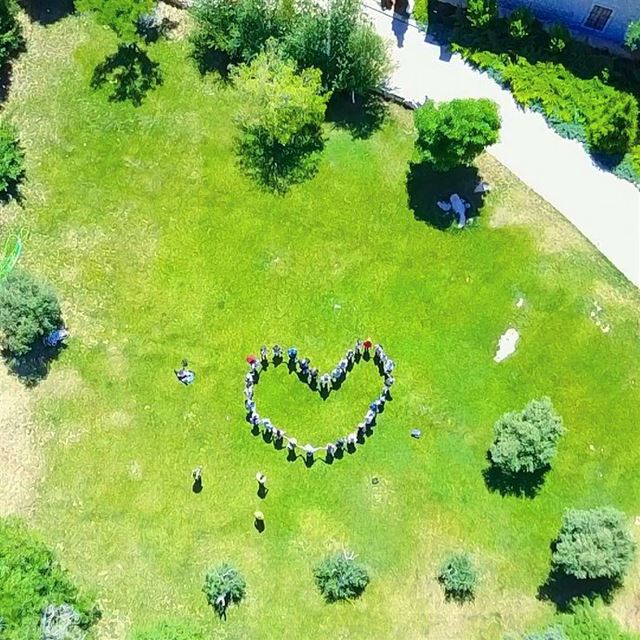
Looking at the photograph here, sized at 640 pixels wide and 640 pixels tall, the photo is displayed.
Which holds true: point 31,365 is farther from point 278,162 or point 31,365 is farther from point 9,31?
point 9,31

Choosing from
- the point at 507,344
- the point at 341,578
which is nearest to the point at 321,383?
the point at 341,578

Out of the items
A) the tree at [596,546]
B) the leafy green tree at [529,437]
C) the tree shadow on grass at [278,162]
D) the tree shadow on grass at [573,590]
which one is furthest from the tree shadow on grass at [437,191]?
the tree shadow on grass at [573,590]

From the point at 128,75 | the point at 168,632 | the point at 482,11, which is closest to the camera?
the point at 168,632

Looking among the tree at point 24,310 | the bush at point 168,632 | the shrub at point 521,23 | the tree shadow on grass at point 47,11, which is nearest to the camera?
the bush at point 168,632

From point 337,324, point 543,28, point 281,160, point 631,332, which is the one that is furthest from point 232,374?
point 543,28

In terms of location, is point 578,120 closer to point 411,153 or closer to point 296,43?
point 411,153

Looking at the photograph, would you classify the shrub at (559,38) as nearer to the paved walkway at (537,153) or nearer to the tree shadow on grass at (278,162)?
the paved walkway at (537,153)
